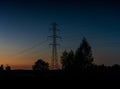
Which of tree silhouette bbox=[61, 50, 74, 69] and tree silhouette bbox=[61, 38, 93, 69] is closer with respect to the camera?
tree silhouette bbox=[61, 38, 93, 69]

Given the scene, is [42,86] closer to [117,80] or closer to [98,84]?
[98,84]

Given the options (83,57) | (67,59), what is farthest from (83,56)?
(67,59)

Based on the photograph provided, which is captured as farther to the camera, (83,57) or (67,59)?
(67,59)

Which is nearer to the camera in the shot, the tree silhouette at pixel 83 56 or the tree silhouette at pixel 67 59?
the tree silhouette at pixel 83 56

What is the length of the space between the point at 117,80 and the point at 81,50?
2315 inches

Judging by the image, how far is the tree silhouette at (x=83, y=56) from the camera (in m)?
95.1

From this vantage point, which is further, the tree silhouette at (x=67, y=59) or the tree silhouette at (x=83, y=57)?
the tree silhouette at (x=67, y=59)

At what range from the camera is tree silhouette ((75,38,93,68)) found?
312 feet

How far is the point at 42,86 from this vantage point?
35094 millimetres

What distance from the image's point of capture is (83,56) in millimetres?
96188

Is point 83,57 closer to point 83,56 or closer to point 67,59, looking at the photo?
point 83,56

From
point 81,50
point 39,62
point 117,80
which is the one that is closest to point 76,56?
point 81,50

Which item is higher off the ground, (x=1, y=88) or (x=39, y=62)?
(x=39, y=62)

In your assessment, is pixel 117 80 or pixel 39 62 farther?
pixel 39 62
